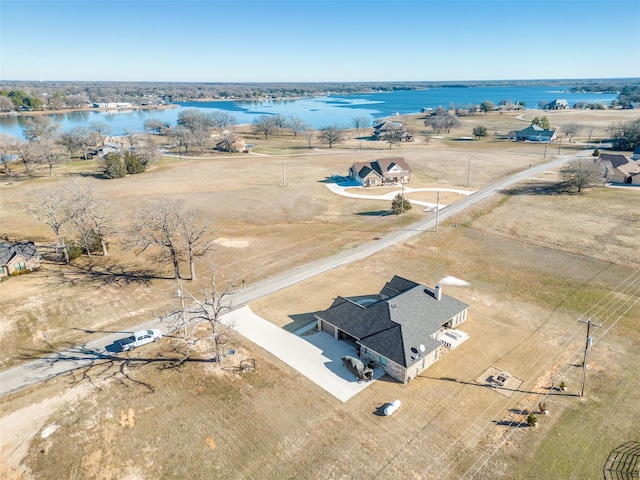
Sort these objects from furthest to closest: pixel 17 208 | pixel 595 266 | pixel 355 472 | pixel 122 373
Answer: pixel 17 208 < pixel 595 266 < pixel 122 373 < pixel 355 472

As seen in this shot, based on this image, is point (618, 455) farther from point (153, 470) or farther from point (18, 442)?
point (18, 442)

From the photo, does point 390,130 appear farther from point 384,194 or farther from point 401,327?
point 401,327

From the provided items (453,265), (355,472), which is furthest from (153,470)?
(453,265)

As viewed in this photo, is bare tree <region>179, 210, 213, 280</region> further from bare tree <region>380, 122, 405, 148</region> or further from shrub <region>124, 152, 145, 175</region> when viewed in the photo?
bare tree <region>380, 122, 405, 148</region>

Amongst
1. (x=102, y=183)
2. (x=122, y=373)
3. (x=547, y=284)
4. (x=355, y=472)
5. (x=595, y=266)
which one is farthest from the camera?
(x=102, y=183)

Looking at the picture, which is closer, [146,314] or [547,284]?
[146,314]

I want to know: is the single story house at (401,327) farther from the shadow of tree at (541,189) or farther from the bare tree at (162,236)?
the shadow of tree at (541,189)

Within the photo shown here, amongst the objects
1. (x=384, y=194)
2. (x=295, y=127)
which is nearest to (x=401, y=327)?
(x=384, y=194)
